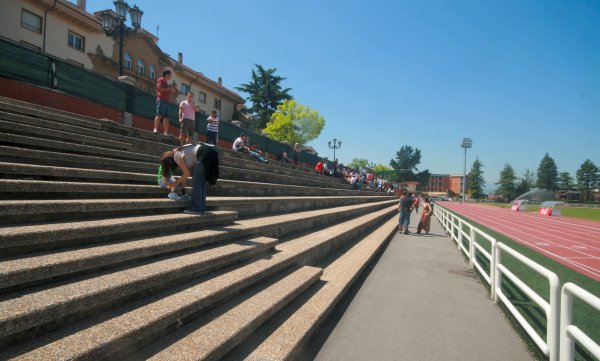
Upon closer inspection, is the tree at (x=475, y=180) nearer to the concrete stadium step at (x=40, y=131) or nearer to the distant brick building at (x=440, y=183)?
the distant brick building at (x=440, y=183)

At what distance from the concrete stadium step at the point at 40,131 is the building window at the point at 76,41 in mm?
20590

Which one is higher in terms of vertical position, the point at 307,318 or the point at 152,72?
the point at 152,72

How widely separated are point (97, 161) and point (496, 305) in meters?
7.21

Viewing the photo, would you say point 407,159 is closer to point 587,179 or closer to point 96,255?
point 587,179

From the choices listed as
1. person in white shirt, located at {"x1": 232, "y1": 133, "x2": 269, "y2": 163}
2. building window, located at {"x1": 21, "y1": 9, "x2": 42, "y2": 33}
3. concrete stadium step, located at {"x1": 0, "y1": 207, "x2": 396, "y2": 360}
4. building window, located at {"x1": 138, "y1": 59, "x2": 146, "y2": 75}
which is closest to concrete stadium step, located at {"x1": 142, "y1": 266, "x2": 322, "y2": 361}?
concrete stadium step, located at {"x1": 0, "y1": 207, "x2": 396, "y2": 360}

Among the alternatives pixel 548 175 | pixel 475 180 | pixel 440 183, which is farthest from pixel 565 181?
pixel 440 183

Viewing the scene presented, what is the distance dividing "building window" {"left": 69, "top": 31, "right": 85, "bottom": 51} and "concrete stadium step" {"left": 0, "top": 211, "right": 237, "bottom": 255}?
2403 cm

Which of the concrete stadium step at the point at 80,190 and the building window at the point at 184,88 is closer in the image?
the concrete stadium step at the point at 80,190

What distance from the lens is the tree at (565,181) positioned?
105 metres

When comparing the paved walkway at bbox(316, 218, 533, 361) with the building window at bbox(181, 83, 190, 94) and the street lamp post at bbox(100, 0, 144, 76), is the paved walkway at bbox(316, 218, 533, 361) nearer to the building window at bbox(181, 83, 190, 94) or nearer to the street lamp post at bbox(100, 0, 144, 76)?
the street lamp post at bbox(100, 0, 144, 76)

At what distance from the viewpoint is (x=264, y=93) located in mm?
46438

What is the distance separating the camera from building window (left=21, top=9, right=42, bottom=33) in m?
18.5

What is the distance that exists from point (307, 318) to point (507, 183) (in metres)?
131

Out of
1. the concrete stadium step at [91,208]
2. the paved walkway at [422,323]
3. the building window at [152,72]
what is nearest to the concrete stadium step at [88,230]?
the concrete stadium step at [91,208]
